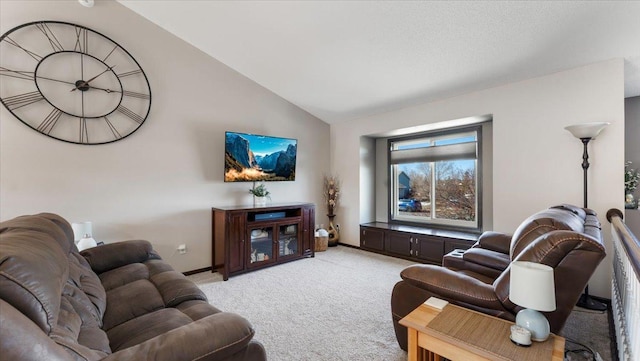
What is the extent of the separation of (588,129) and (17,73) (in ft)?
18.8

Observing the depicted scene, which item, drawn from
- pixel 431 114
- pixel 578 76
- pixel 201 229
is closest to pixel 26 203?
pixel 201 229

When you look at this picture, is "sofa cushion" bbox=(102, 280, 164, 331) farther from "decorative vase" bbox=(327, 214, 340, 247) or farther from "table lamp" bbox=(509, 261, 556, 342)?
"decorative vase" bbox=(327, 214, 340, 247)

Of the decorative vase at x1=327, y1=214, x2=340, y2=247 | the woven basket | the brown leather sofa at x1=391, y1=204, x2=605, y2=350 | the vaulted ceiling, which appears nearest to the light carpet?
the brown leather sofa at x1=391, y1=204, x2=605, y2=350

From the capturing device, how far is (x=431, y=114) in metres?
4.22

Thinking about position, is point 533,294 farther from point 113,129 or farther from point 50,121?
point 50,121

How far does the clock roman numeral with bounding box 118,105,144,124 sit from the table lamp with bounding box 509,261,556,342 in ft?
13.2

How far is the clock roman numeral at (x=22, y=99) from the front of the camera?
9.00ft

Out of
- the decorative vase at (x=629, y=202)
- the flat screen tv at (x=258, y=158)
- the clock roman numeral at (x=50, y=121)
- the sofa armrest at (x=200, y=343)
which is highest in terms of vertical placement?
the clock roman numeral at (x=50, y=121)

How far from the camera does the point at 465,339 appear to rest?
1.29 metres

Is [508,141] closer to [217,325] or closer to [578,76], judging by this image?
[578,76]

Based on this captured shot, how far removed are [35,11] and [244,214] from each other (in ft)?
10.1

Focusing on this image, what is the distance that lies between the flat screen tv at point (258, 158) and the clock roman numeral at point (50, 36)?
6.33 ft

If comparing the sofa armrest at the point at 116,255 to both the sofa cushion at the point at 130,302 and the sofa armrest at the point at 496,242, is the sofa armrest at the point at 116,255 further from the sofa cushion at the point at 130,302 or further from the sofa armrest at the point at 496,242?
the sofa armrest at the point at 496,242

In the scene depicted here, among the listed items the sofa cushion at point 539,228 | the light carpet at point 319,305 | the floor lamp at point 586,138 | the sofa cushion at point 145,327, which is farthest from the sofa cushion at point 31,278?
the floor lamp at point 586,138
